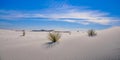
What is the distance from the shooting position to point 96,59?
18.2 feet

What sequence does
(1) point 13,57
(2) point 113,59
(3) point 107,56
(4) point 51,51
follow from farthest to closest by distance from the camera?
(4) point 51,51 → (1) point 13,57 → (3) point 107,56 → (2) point 113,59

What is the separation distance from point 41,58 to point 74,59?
1.23 metres

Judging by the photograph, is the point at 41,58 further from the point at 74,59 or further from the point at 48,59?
the point at 74,59

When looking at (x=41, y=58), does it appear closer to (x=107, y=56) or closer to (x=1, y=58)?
(x=1, y=58)

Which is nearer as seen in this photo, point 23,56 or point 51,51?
point 23,56

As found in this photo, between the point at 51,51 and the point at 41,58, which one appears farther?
the point at 51,51

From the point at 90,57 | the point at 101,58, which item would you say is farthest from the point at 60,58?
the point at 101,58

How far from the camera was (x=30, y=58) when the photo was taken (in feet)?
20.0

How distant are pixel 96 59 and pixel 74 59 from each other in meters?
0.75

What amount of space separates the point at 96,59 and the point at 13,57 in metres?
3.10

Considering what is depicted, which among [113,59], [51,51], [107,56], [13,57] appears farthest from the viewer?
[51,51]

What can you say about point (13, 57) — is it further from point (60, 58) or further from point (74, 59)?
point (74, 59)

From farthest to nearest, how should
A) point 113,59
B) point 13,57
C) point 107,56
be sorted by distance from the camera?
point 13,57
point 107,56
point 113,59

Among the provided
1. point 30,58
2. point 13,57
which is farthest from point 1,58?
point 30,58
